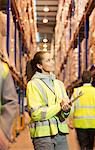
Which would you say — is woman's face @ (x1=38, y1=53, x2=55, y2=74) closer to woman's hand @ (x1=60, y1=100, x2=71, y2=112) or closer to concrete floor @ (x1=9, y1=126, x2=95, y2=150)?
woman's hand @ (x1=60, y1=100, x2=71, y2=112)

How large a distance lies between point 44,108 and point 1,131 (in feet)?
4.51

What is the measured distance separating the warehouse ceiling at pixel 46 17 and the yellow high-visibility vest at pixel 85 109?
1587 cm

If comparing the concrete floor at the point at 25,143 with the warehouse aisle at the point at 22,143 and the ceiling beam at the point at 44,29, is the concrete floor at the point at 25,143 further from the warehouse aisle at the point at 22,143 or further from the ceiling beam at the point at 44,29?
the ceiling beam at the point at 44,29

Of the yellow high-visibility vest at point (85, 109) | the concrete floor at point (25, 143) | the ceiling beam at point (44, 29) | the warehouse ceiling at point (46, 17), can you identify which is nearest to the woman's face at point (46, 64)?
the yellow high-visibility vest at point (85, 109)

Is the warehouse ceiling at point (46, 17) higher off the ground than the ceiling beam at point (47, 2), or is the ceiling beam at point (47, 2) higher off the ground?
the ceiling beam at point (47, 2)

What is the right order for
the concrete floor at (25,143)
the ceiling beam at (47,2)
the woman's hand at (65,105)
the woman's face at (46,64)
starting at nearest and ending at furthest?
1. the woman's hand at (65,105)
2. the woman's face at (46,64)
3. the concrete floor at (25,143)
4. the ceiling beam at (47,2)

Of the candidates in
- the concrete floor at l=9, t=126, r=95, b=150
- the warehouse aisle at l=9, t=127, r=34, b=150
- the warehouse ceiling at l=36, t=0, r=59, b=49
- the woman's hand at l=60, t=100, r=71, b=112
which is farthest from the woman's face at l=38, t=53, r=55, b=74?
the warehouse ceiling at l=36, t=0, r=59, b=49

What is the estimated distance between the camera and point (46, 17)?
82.4 ft

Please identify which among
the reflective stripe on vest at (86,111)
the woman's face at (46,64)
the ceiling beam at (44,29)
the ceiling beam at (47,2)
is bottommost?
the ceiling beam at (44,29)

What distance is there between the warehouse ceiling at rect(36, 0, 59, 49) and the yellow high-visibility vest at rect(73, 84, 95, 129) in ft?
52.1

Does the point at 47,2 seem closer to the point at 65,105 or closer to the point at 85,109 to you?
the point at 85,109

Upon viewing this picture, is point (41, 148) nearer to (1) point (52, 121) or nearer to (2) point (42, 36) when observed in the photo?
(1) point (52, 121)

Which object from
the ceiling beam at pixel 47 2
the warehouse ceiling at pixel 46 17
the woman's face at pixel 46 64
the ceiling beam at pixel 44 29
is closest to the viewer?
the woman's face at pixel 46 64

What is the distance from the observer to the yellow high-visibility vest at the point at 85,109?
5.61 m
